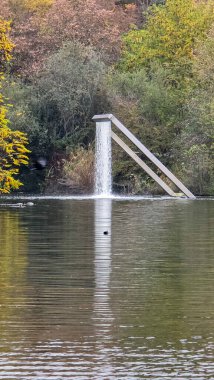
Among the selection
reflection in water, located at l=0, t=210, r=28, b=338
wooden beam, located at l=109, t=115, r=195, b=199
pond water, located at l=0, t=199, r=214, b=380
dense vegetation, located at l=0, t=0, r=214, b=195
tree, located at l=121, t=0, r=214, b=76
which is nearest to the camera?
pond water, located at l=0, t=199, r=214, b=380

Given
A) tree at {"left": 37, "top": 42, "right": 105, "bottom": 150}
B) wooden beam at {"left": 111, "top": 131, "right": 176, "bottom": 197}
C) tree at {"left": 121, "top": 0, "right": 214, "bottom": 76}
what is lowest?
wooden beam at {"left": 111, "top": 131, "right": 176, "bottom": 197}

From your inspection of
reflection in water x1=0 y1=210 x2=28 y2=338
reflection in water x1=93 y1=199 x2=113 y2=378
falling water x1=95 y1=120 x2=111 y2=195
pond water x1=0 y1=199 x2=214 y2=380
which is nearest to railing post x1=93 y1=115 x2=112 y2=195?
falling water x1=95 y1=120 x2=111 y2=195

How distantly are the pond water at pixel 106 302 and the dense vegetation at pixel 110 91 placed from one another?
25.9 metres

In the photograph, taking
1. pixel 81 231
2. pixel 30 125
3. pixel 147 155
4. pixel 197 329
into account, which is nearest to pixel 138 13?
pixel 30 125

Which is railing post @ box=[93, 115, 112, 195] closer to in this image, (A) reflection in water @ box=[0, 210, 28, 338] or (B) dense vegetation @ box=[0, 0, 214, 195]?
(B) dense vegetation @ box=[0, 0, 214, 195]

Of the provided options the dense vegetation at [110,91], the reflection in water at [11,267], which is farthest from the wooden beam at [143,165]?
the reflection in water at [11,267]

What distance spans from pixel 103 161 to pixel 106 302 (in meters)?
40.8

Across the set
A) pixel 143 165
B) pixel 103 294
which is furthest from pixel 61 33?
pixel 103 294

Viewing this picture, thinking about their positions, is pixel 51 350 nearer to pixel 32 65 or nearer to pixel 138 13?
pixel 32 65

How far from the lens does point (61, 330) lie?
55.8ft

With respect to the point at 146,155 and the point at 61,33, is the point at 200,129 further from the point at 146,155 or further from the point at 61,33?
the point at 61,33

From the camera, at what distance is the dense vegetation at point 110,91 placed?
6162 centimetres

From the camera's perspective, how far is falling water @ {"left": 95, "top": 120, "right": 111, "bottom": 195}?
5953 centimetres

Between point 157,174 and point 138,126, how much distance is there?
2.96 m
